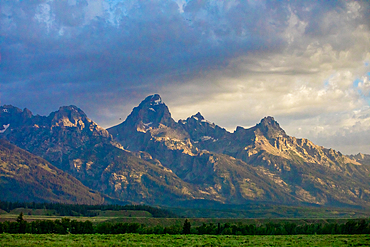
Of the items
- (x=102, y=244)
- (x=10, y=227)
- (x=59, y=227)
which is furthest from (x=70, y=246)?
(x=59, y=227)

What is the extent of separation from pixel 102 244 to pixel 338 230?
134 m

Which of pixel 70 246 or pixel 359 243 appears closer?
pixel 70 246

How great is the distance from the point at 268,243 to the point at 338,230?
112 meters

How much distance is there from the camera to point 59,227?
151000 mm

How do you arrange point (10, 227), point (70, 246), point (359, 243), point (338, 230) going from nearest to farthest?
point (70, 246) → point (359, 243) → point (10, 227) → point (338, 230)

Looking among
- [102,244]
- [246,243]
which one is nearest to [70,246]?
[102,244]

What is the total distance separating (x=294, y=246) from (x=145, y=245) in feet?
Answer: 97.4

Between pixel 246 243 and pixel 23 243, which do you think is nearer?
pixel 23 243

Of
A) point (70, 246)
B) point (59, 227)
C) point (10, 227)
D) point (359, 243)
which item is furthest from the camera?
point (59, 227)

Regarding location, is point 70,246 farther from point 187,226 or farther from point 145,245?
point 187,226

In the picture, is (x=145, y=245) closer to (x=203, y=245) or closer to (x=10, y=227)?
(x=203, y=245)

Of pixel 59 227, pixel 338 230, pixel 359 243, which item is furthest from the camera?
pixel 338 230

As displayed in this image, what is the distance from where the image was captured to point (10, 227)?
445 feet

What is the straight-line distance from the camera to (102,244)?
258 feet
